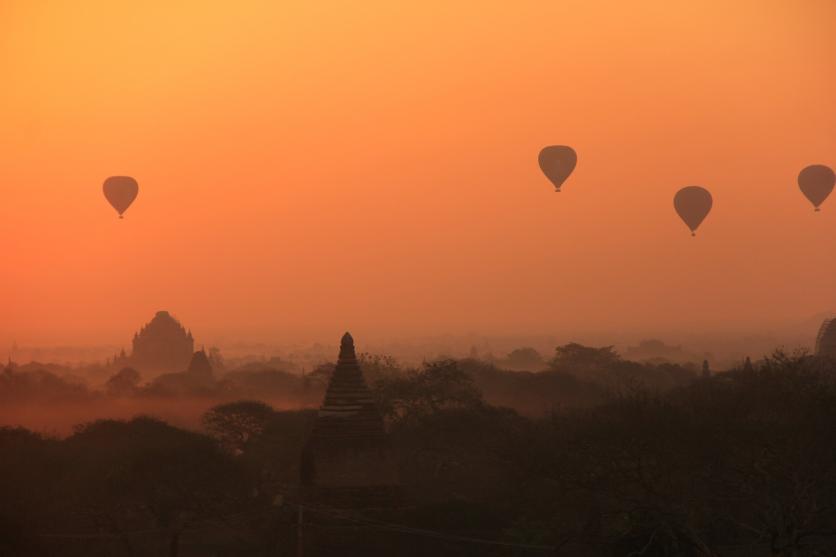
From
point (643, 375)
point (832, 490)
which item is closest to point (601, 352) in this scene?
point (643, 375)

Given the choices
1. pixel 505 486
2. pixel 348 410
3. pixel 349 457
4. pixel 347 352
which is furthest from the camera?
pixel 505 486

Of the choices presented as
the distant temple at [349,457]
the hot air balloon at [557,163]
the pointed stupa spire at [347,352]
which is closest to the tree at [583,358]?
the hot air balloon at [557,163]

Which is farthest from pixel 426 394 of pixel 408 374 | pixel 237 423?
pixel 408 374

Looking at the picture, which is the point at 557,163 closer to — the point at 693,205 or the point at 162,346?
the point at 693,205

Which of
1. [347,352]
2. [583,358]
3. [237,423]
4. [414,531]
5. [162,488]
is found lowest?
[414,531]

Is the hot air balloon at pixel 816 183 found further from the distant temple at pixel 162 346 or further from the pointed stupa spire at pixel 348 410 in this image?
the distant temple at pixel 162 346

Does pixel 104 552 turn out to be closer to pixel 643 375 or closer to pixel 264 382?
pixel 643 375
